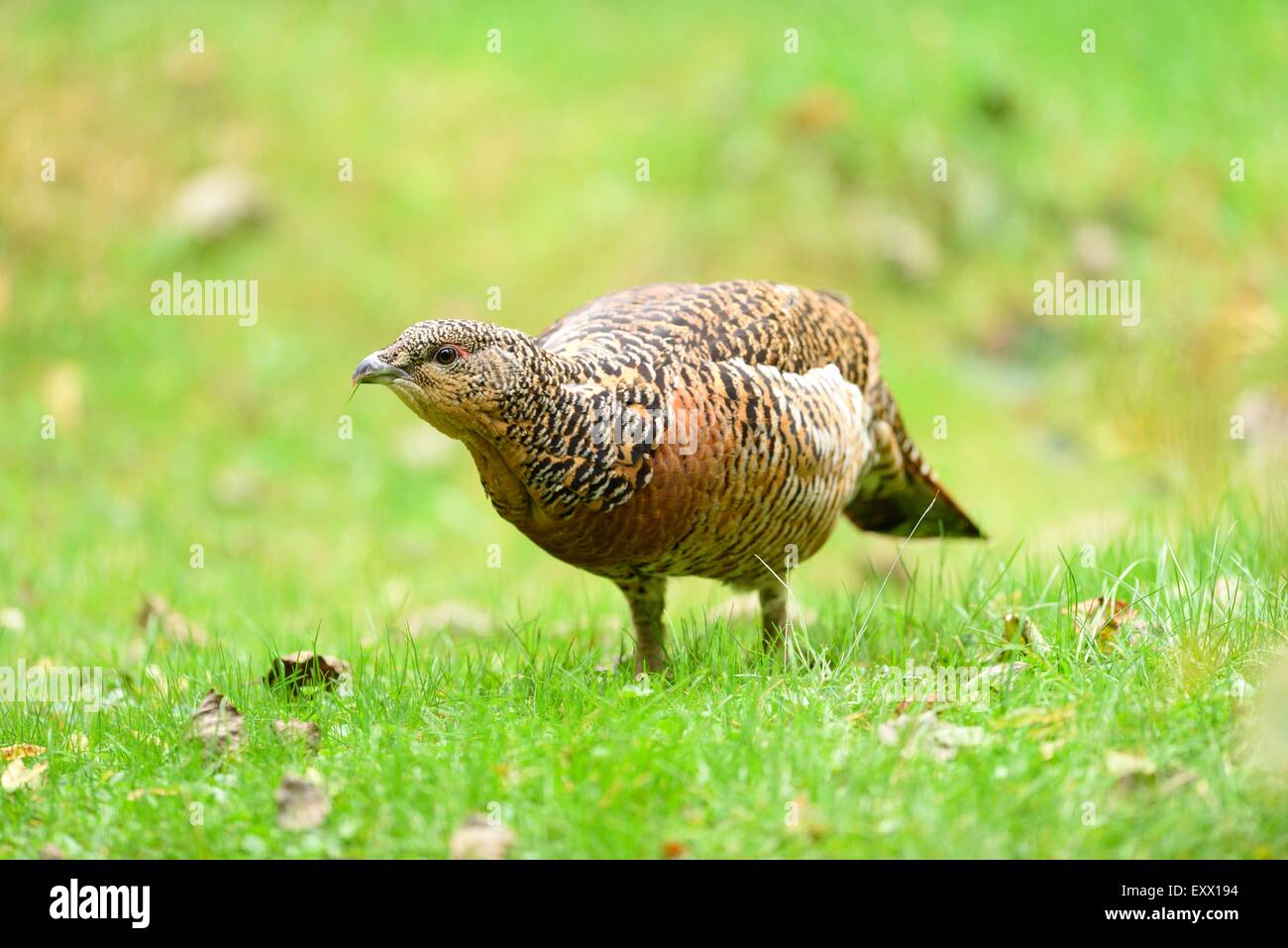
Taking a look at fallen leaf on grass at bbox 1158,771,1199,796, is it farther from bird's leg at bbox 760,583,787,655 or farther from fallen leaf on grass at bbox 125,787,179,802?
fallen leaf on grass at bbox 125,787,179,802

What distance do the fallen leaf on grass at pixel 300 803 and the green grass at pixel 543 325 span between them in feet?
0.15

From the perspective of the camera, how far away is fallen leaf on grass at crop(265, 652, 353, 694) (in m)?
4.55

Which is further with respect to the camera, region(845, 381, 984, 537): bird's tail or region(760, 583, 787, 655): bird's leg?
region(845, 381, 984, 537): bird's tail

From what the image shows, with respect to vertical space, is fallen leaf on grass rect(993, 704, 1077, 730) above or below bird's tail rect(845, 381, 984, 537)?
below

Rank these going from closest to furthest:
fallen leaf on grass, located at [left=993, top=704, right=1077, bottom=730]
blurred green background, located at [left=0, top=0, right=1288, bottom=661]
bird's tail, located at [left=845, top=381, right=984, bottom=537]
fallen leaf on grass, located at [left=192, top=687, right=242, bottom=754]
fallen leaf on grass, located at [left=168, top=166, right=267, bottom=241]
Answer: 1. fallen leaf on grass, located at [left=993, top=704, right=1077, bottom=730]
2. fallen leaf on grass, located at [left=192, top=687, right=242, bottom=754]
3. bird's tail, located at [left=845, top=381, right=984, bottom=537]
4. blurred green background, located at [left=0, top=0, right=1288, bottom=661]
5. fallen leaf on grass, located at [left=168, top=166, right=267, bottom=241]

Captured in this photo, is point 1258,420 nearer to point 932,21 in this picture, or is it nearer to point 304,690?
point 932,21

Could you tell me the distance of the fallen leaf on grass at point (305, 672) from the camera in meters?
4.55

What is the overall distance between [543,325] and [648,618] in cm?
475

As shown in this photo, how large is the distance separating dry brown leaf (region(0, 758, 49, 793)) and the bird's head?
1.44 metres

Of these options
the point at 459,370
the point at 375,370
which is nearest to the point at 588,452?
the point at 459,370

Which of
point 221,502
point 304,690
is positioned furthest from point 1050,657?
point 221,502

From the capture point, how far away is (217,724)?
4137mm

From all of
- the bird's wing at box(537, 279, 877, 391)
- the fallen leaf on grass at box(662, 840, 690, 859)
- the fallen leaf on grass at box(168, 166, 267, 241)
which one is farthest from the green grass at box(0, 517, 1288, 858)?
the fallen leaf on grass at box(168, 166, 267, 241)
